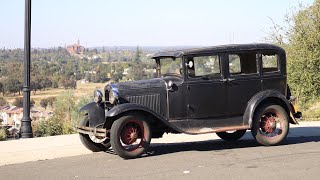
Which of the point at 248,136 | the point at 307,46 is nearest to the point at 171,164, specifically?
the point at 248,136

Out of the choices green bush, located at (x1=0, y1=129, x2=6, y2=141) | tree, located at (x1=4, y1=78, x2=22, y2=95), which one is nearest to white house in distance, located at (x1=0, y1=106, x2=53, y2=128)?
green bush, located at (x1=0, y1=129, x2=6, y2=141)

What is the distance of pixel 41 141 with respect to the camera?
11.2 meters

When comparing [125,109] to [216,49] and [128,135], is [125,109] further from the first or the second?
[216,49]

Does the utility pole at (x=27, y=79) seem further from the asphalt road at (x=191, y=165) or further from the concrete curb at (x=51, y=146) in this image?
the asphalt road at (x=191, y=165)

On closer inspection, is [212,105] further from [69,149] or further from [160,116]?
[69,149]

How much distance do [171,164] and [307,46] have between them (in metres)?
16.1

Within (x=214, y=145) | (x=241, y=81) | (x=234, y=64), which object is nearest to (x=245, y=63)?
(x=234, y=64)

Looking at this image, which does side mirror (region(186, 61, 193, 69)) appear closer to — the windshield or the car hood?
the windshield

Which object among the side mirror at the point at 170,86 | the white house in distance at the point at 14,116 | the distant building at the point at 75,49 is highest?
the distant building at the point at 75,49

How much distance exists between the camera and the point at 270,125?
10.2 meters

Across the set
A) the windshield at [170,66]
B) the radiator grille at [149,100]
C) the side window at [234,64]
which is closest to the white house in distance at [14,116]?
the windshield at [170,66]

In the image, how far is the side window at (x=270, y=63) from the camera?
409 inches

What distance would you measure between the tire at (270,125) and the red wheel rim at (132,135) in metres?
2.21

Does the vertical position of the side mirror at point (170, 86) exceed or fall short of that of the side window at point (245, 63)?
it falls short
